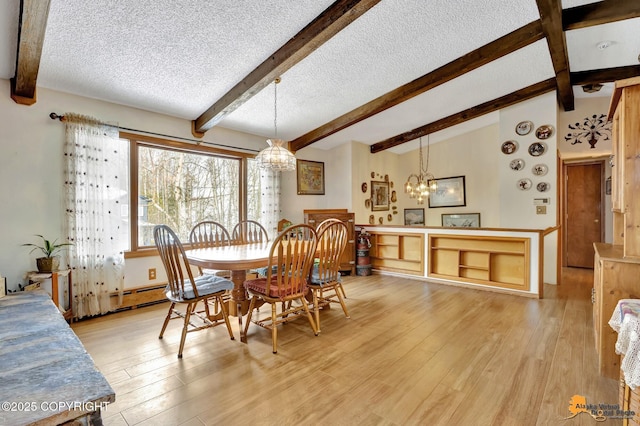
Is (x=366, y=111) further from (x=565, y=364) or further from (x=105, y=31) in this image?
(x=565, y=364)

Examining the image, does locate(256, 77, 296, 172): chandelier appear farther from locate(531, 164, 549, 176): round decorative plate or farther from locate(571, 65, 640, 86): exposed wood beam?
locate(571, 65, 640, 86): exposed wood beam

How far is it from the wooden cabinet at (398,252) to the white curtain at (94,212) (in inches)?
151

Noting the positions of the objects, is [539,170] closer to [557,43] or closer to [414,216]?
[557,43]

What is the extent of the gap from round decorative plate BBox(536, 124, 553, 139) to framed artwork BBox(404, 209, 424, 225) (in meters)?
2.90

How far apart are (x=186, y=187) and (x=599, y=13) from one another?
16.1ft

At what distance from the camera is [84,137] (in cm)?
302

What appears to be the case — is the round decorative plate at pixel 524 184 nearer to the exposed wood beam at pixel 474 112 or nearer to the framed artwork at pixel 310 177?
the exposed wood beam at pixel 474 112

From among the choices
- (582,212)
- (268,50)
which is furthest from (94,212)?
(582,212)

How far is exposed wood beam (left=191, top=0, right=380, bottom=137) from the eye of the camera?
2.15 m

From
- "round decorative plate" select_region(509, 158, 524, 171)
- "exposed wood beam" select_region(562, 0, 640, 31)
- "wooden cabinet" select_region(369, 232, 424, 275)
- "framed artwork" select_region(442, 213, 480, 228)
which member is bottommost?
"wooden cabinet" select_region(369, 232, 424, 275)

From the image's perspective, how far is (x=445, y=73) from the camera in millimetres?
3436

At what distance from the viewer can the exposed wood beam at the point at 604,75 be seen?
12.3ft

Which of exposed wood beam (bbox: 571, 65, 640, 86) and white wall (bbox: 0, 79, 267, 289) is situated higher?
exposed wood beam (bbox: 571, 65, 640, 86)

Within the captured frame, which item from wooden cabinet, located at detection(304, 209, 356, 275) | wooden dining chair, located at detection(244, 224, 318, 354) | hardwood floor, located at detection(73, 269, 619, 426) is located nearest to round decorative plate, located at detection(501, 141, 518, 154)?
hardwood floor, located at detection(73, 269, 619, 426)
